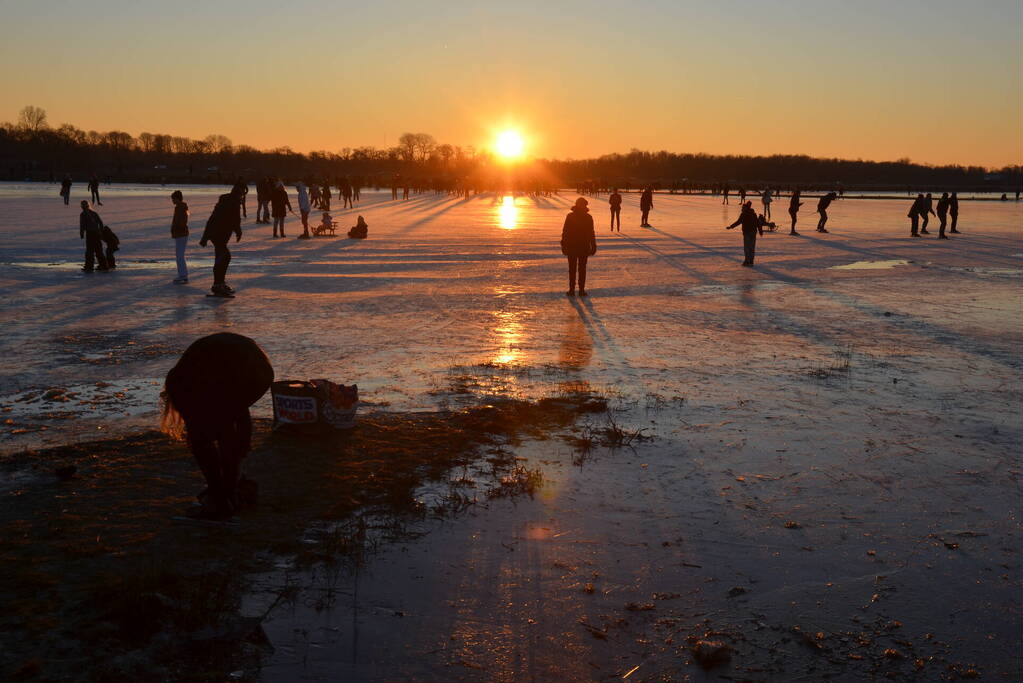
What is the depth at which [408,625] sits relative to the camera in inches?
150

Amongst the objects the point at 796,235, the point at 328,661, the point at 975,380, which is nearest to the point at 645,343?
the point at 975,380

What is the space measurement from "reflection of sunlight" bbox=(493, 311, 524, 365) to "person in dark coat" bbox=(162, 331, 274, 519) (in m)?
4.50

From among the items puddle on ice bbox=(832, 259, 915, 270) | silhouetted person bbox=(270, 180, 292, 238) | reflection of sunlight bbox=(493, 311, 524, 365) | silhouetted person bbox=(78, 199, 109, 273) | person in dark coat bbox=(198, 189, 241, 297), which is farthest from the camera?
silhouetted person bbox=(270, 180, 292, 238)

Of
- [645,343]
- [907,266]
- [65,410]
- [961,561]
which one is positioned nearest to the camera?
[961,561]

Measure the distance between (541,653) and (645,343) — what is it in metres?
7.09

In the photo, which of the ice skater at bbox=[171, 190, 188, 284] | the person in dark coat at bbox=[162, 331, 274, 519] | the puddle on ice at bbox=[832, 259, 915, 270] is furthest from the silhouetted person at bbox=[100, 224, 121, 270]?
the puddle on ice at bbox=[832, 259, 915, 270]

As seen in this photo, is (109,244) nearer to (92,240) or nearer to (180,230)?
(92,240)

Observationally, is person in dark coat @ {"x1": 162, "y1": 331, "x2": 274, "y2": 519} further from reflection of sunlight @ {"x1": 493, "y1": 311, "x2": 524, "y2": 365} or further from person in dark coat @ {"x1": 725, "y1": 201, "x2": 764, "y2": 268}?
person in dark coat @ {"x1": 725, "y1": 201, "x2": 764, "y2": 268}

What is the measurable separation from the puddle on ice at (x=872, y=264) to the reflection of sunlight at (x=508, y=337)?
Answer: 1079 cm

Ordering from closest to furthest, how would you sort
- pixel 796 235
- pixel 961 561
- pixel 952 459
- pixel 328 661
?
pixel 328 661 → pixel 961 561 → pixel 952 459 → pixel 796 235

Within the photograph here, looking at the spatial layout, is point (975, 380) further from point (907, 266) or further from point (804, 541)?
point (907, 266)

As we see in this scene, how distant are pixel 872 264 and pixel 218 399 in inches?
761

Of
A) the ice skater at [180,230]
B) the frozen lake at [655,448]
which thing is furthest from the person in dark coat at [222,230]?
the ice skater at [180,230]

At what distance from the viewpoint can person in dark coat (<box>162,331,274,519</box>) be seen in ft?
15.2
